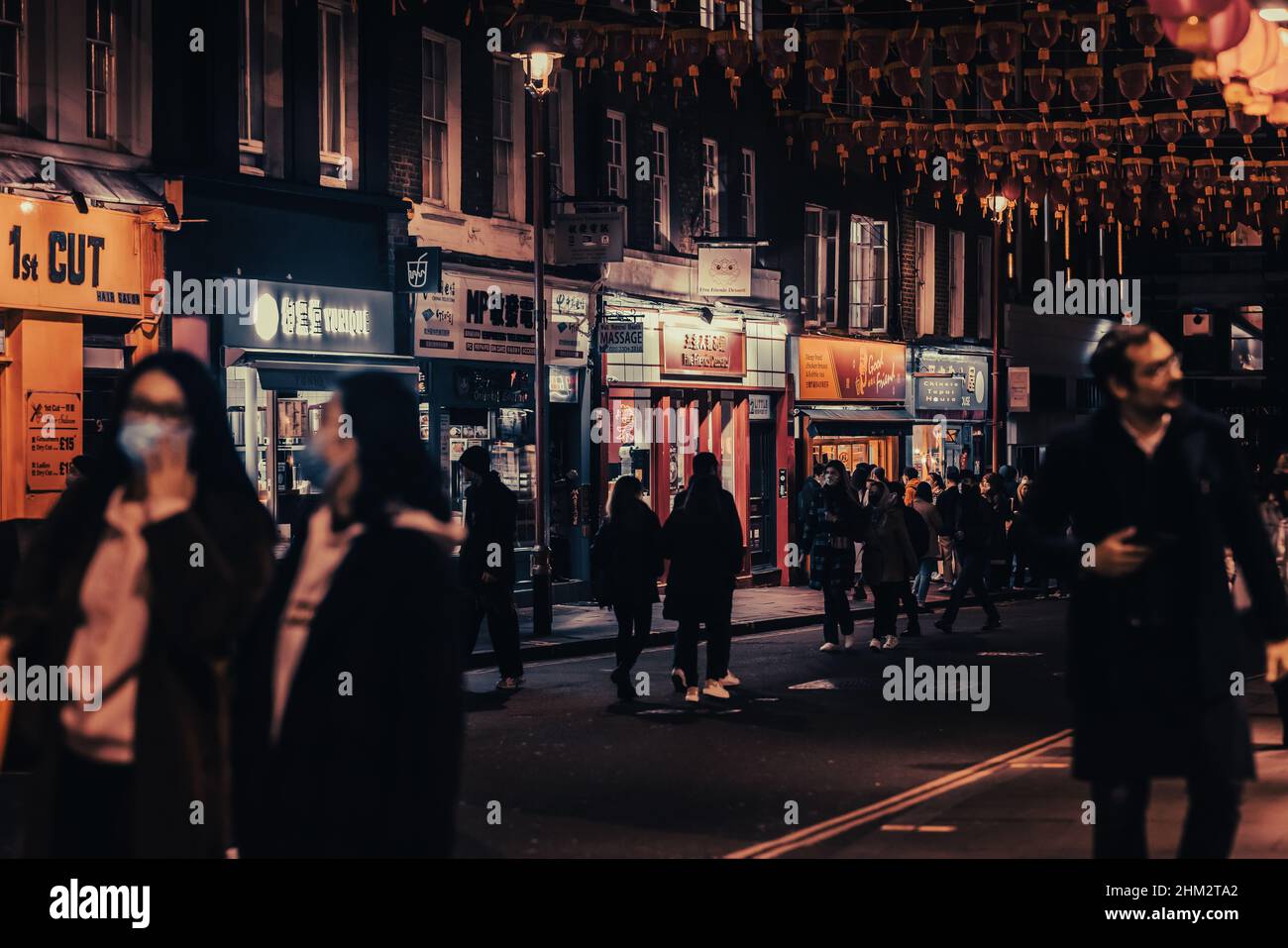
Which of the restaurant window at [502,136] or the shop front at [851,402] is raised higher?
the restaurant window at [502,136]

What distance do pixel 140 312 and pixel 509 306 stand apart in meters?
6.47

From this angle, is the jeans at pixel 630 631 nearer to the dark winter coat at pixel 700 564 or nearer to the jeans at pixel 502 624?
the dark winter coat at pixel 700 564

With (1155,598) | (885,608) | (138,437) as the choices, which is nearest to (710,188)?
(885,608)

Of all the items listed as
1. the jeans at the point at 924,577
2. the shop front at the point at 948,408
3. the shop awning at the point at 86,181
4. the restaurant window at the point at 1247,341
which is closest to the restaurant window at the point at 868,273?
the shop front at the point at 948,408

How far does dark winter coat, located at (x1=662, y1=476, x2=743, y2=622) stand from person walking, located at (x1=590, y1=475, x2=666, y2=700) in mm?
200

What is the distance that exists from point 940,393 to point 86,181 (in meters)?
23.0

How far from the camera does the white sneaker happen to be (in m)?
15.8

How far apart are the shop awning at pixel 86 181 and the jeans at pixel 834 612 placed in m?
7.61

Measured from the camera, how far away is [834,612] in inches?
784

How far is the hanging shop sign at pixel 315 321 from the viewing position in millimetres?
20969

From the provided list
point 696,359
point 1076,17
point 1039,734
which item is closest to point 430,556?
point 1039,734

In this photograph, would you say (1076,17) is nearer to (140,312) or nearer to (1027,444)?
(140,312)

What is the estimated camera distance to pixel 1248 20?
13219 mm

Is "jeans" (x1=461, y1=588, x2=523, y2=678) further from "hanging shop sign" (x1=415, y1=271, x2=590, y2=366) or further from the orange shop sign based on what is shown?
"hanging shop sign" (x1=415, y1=271, x2=590, y2=366)
